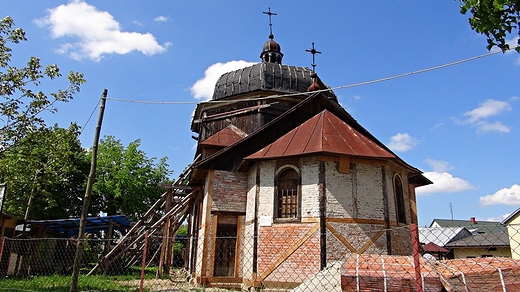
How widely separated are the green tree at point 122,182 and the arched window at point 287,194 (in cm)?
2139

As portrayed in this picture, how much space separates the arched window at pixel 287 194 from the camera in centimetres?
1175

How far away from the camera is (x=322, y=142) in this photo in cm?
1164

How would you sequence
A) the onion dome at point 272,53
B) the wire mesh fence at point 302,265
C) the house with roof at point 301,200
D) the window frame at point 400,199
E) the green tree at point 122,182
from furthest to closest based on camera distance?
the green tree at point 122,182
the onion dome at point 272,53
the window frame at point 400,199
the house with roof at point 301,200
the wire mesh fence at point 302,265

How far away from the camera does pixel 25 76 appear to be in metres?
11.2

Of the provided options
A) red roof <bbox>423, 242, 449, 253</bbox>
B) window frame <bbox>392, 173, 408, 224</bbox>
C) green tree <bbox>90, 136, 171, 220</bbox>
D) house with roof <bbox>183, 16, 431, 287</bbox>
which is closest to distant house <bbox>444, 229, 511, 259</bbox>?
red roof <bbox>423, 242, 449, 253</bbox>

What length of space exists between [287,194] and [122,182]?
24014 mm

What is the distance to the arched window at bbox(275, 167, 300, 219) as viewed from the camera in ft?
38.5

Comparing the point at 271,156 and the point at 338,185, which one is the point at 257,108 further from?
the point at 338,185

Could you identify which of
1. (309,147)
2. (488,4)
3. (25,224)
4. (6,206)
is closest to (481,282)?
(488,4)

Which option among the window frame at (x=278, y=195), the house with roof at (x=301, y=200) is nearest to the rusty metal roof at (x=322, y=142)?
the house with roof at (x=301, y=200)

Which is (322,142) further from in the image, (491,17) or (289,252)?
(491,17)

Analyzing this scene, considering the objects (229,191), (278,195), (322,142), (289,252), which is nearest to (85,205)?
(289,252)

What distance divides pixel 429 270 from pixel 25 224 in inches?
646

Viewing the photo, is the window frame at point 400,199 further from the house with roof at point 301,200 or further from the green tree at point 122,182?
the green tree at point 122,182
